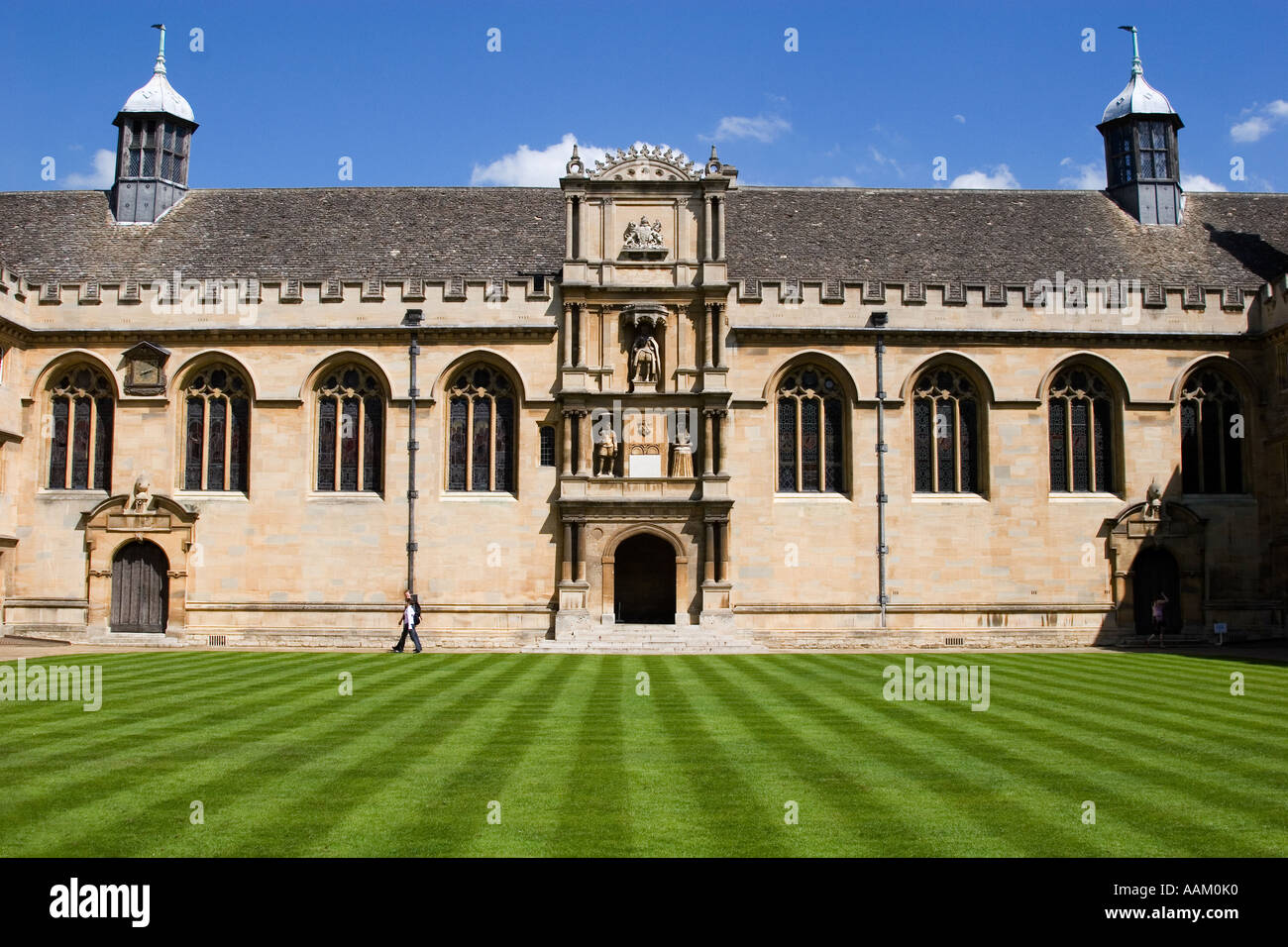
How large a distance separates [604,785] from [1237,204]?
118 ft

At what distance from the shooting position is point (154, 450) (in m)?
31.4

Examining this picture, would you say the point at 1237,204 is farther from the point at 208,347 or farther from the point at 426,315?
the point at 208,347

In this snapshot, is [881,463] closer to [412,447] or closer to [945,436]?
[945,436]

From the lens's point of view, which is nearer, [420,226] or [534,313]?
[534,313]

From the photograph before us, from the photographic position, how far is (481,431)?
1254 inches

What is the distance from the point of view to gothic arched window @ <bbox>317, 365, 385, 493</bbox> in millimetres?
31797

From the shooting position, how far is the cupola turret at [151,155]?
120 feet

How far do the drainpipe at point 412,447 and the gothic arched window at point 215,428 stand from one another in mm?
4723

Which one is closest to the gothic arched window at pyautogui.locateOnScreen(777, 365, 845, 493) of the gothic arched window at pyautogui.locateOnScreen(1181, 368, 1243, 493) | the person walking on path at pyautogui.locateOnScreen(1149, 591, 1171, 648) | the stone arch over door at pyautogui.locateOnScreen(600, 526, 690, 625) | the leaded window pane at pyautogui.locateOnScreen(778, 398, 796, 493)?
the leaded window pane at pyautogui.locateOnScreen(778, 398, 796, 493)

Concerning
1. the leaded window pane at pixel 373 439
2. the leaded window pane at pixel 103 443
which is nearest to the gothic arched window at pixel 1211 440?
the leaded window pane at pixel 373 439

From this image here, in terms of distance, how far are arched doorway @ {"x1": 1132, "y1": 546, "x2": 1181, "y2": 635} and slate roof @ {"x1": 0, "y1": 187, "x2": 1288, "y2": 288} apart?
841 cm

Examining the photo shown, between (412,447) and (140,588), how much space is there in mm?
8421
